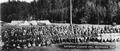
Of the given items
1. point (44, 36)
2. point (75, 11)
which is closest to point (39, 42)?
point (44, 36)

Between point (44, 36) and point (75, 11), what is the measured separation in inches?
148

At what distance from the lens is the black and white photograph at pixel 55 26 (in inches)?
347

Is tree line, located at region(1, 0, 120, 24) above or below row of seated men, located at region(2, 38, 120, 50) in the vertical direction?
above

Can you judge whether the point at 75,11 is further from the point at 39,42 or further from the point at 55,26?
the point at 39,42

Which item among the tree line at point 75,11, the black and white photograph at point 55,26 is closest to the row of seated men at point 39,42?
the black and white photograph at point 55,26

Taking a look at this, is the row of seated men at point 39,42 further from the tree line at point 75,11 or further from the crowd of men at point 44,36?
the tree line at point 75,11

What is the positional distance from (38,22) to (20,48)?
2.32 metres

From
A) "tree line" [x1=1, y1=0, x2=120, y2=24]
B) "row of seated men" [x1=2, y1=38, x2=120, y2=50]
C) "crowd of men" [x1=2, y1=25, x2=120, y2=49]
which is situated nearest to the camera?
"row of seated men" [x1=2, y1=38, x2=120, y2=50]

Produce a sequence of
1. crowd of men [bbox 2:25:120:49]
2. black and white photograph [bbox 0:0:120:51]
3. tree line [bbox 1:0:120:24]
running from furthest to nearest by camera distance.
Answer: tree line [bbox 1:0:120:24]
crowd of men [bbox 2:25:120:49]
black and white photograph [bbox 0:0:120:51]

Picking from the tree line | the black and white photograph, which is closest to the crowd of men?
the black and white photograph

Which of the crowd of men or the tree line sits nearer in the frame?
the crowd of men

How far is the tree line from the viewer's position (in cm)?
1035

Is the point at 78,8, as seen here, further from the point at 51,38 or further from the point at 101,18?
the point at 51,38

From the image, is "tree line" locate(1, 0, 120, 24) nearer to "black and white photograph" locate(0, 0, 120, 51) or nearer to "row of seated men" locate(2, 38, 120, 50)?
"black and white photograph" locate(0, 0, 120, 51)
